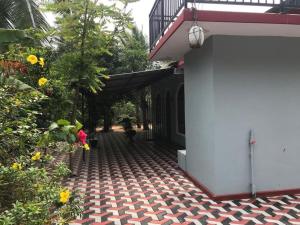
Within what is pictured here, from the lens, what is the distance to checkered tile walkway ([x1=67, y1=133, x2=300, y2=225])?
5238 mm

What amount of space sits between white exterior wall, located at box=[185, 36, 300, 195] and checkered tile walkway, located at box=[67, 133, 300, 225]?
43 centimetres

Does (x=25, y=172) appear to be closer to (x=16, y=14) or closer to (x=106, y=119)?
(x=16, y=14)

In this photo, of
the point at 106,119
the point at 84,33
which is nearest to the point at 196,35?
the point at 84,33

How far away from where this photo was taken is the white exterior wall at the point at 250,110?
602 cm

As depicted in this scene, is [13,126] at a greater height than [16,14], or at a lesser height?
lesser

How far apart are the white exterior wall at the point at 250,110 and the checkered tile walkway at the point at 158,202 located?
0.43 metres

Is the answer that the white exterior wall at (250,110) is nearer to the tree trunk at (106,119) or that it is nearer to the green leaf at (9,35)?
the green leaf at (9,35)

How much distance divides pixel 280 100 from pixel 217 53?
1.53 metres

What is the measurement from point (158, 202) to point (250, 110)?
7.80 feet

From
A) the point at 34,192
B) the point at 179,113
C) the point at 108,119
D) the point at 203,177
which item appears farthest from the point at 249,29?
the point at 108,119

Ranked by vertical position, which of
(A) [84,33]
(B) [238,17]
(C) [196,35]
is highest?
(A) [84,33]

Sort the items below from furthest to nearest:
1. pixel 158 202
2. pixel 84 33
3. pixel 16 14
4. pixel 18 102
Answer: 1. pixel 16 14
2. pixel 84 33
3. pixel 158 202
4. pixel 18 102

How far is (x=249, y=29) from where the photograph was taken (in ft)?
18.4

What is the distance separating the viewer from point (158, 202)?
6113 mm
